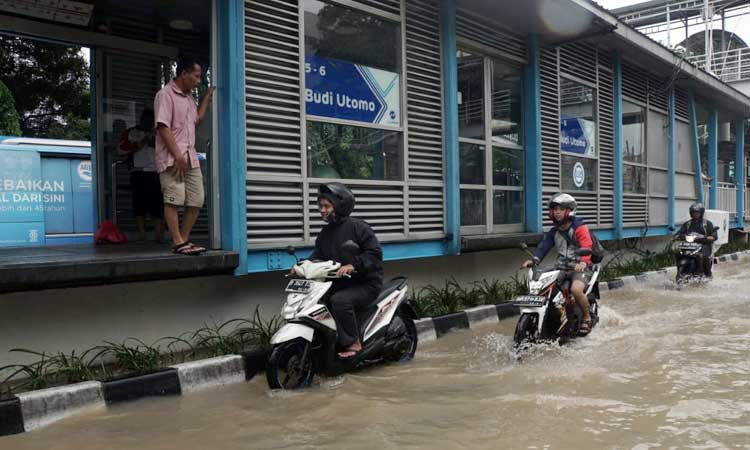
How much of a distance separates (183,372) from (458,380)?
2.18 metres

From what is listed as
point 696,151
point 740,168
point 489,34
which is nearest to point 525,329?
point 489,34

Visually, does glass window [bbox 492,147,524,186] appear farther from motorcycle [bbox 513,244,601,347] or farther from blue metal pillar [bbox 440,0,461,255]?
motorcycle [bbox 513,244,601,347]

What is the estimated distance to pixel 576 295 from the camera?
6.16 m

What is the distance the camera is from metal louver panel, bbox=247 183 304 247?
221 inches

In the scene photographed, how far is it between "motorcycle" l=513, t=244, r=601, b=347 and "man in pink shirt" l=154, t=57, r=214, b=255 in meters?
2.96

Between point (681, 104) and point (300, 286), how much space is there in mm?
13288

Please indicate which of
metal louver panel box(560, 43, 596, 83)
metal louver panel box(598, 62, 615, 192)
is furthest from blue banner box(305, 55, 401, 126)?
metal louver panel box(598, 62, 615, 192)

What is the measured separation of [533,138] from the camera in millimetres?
9375

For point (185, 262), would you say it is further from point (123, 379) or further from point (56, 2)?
point (56, 2)

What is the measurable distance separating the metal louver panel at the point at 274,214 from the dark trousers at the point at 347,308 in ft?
3.39

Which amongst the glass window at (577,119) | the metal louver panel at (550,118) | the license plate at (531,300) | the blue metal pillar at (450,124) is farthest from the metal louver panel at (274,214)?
the glass window at (577,119)

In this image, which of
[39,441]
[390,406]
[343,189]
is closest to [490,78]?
[343,189]

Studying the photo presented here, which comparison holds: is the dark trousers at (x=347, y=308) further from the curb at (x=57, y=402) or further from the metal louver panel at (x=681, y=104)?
the metal louver panel at (x=681, y=104)

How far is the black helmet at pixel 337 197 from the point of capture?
16.5 ft
